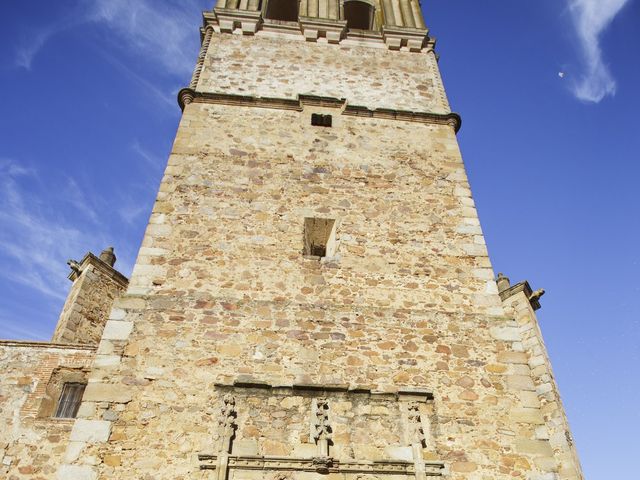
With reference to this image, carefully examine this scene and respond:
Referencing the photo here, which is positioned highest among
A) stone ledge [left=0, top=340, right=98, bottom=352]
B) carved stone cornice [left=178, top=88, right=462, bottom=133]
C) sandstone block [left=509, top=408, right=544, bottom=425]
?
carved stone cornice [left=178, top=88, right=462, bottom=133]

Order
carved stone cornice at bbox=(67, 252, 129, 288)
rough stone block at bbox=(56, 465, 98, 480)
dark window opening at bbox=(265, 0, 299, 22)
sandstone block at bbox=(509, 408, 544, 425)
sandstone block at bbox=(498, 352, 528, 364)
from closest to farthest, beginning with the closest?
rough stone block at bbox=(56, 465, 98, 480)
sandstone block at bbox=(509, 408, 544, 425)
sandstone block at bbox=(498, 352, 528, 364)
carved stone cornice at bbox=(67, 252, 129, 288)
dark window opening at bbox=(265, 0, 299, 22)

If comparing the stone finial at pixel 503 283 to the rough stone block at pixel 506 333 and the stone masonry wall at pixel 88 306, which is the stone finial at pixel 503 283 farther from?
the stone masonry wall at pixel 88 306

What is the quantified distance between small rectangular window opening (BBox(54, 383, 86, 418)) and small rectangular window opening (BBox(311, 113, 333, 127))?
18.1 feet

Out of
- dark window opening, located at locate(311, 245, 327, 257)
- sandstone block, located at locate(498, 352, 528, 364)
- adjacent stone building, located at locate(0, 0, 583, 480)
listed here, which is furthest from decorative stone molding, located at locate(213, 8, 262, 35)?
sandstone block, located at locate(498, 352, 528, 364)

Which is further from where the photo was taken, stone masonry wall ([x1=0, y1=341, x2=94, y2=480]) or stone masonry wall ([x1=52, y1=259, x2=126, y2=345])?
stone masonry wall ([x1=52, y1=259, x2=126, y2=345])

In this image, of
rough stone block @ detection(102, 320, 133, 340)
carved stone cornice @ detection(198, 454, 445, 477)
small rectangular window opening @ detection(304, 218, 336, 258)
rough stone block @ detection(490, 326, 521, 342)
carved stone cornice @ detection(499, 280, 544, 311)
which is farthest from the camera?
carved stone cornice @ detection(499, 280, 544, 311)

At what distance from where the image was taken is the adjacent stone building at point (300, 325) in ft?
15.8

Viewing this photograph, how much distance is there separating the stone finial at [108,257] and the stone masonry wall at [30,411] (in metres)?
2.74

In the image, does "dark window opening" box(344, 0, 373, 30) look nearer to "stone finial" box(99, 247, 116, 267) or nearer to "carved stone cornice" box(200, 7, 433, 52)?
"carved stone cornice" box(200, 7, 433, 52)

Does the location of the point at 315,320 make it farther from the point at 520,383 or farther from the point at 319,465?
the point at 520,383

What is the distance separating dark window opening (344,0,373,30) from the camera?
13.4 meters

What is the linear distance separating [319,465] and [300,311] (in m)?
1.74

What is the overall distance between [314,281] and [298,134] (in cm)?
301

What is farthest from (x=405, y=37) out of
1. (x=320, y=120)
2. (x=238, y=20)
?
(x=320, y=120)
